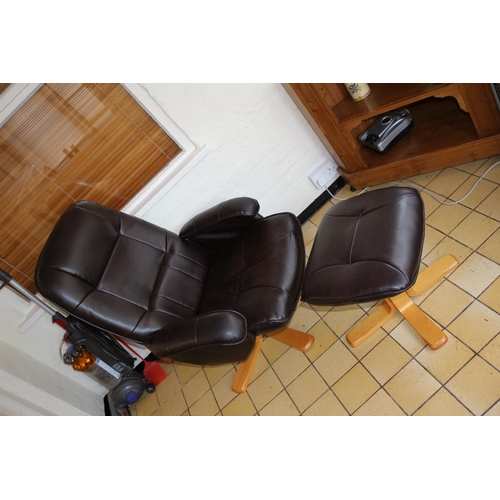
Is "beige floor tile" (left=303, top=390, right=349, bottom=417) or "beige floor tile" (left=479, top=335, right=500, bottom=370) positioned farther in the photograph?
"beige floor tile" (left=303, top=390, right=349, bottom=417)

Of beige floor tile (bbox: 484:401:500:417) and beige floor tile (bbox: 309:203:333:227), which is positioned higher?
beige floor tile (bbox: 309:203:333:227)

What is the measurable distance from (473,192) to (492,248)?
1.26 feet

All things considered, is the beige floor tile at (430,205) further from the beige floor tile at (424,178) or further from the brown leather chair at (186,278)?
the brown leather chair at (186,278)

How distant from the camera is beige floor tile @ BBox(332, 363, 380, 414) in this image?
183cm

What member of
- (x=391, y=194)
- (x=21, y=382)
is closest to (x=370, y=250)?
(x=391, y=194)

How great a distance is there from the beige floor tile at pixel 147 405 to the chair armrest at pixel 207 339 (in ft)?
2.82

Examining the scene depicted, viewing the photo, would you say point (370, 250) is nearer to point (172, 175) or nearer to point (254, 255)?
point (254, 255)

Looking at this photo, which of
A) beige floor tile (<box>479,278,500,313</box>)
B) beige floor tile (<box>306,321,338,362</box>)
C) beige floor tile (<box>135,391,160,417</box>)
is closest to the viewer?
beige floor tile (<box>479,278,500,313</box>)

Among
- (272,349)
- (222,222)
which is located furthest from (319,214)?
(272,349)

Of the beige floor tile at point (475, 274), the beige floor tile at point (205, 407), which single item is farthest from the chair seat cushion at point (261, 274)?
the beige floor tile at point (475, 274)

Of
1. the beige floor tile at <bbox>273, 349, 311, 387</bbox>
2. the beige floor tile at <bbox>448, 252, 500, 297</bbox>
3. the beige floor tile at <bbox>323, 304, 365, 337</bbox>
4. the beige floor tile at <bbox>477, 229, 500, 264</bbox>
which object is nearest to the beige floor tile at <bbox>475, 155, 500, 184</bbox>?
the beige floor tile at <bbox>477, 229, 500, 264</bbox>

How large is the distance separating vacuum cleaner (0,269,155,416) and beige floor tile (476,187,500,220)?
7.00ft

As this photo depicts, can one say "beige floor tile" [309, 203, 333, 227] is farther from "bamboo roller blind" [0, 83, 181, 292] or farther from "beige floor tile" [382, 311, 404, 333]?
"bamboo roller blind" [0, 83, 181, 292]
